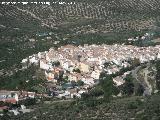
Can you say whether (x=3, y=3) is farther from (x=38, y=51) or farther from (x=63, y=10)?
(x=38, y=51)

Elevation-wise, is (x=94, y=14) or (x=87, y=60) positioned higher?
(x=94, y=14)

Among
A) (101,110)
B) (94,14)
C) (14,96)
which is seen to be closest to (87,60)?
(14,96)

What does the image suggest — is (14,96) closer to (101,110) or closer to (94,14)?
(101,110)

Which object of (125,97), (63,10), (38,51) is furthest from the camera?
(63,10)

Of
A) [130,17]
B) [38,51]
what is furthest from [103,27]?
[38,51]

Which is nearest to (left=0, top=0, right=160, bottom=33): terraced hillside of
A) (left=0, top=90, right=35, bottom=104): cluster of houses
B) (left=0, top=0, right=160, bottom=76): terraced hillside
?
(left=0, top=0, right=160, bottom=76): terraced hillside

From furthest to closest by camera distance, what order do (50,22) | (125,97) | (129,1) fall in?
1. (129,1)
2. (50,22)
3. (125,97)

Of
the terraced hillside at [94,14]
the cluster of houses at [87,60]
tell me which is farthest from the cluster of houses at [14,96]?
the terraced hillside at [94,14]

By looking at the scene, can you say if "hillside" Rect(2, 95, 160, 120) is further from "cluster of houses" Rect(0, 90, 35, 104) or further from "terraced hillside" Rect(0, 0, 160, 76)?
"terraced hillside" Rect(0, 0, 160, 76)
